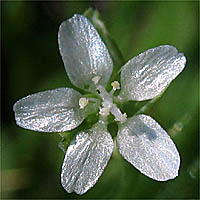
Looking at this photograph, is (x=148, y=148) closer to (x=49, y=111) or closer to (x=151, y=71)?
(x=151, y=71)

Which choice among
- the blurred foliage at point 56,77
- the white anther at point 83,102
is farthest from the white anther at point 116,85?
the blurred foliage at point 56,77

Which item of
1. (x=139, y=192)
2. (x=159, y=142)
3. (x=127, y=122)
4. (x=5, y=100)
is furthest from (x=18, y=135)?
(x=159, y=142)

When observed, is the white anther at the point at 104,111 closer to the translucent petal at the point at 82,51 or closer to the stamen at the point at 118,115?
the stamen at the point at 118,115

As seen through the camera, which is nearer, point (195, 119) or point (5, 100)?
point (195, 119)

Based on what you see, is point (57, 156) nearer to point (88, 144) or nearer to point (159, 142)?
point (88, 144)

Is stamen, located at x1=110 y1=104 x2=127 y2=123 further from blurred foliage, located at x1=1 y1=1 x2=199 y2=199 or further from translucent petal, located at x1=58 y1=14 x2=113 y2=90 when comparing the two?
blurred foliage, located at x1=1 y1=1 x2=199 y2=199

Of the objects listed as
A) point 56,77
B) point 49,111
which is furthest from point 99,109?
point 56,77
